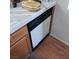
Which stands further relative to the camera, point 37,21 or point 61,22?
point 61,22

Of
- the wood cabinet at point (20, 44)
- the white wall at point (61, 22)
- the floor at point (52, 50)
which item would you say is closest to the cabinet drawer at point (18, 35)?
the wood cabinet at point (20, 44)

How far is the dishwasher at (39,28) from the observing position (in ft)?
6.21

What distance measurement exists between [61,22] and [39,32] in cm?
42

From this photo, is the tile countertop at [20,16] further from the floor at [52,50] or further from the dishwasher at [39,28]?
the floor at [52,50]

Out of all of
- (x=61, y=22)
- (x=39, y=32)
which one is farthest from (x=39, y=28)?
(x=61, y=22)

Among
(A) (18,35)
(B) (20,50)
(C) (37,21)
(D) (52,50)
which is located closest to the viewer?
(A) (18,35)

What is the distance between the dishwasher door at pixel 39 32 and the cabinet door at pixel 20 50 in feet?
0.58

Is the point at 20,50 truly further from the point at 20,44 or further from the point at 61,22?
the point at 61,22

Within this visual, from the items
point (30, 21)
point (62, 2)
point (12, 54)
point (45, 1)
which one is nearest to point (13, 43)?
point (12, 54)

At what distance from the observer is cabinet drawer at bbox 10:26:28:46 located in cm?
159

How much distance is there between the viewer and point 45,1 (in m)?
2.14

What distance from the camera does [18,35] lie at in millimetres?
1660
